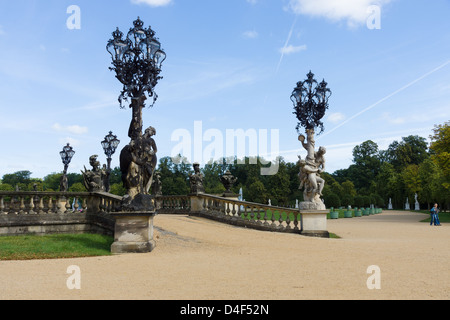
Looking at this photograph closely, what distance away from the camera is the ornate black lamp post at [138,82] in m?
11.8

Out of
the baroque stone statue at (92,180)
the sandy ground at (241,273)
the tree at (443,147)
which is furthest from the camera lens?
the tree at (443,147)

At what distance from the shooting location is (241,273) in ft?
24.2

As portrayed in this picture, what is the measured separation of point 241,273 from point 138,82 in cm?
772

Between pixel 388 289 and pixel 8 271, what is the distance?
24.2 feet

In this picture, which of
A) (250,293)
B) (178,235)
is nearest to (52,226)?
(178,235)

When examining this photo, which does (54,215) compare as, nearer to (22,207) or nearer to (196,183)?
(22,207)

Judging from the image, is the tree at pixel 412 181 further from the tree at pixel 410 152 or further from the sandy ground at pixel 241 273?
the sandy ground at pixel 241 273

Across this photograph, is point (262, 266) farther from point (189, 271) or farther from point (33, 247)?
point (33, 247)

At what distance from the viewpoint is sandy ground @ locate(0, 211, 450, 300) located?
5.66 m

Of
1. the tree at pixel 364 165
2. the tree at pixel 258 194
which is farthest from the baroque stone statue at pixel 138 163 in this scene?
the tree at pixel 364 165

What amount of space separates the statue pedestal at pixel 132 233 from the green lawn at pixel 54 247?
0.44 meters

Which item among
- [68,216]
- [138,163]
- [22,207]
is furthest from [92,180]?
[138,163]

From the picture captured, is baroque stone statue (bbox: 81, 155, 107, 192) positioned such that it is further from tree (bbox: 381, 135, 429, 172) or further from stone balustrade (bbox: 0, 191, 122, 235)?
tree (bbox: 381, 135, 429, 172)
